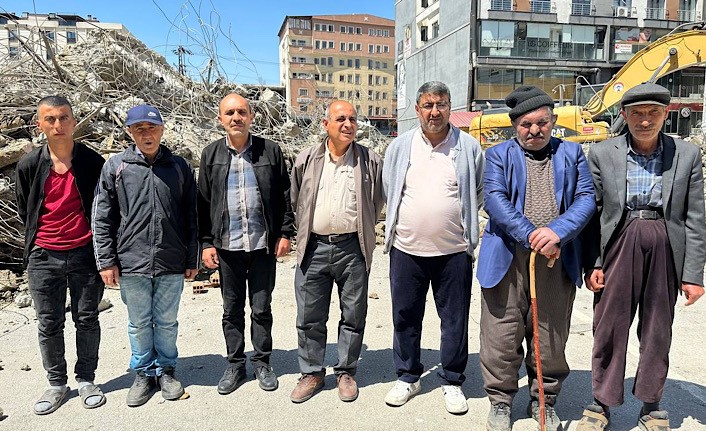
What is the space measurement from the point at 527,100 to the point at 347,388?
2.25 m

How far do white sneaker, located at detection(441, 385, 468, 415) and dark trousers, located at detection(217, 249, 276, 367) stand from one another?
134cm

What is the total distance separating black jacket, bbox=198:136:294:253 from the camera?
3.37m

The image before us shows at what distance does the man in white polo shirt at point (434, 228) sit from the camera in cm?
315

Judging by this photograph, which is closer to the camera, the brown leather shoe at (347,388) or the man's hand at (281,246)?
the brown leather shoe at (347,388)

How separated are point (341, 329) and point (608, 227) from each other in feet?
6.20

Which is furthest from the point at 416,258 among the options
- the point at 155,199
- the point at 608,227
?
the point at 155,199

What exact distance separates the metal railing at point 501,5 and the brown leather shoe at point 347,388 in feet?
110

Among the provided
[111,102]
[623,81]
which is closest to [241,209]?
[111,102]

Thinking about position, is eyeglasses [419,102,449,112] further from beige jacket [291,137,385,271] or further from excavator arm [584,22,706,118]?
excavator arm [584,22,706,118]

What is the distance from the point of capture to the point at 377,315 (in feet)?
16.6

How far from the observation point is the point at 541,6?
32.4m

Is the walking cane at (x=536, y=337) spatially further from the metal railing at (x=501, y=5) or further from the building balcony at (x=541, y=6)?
the building balcony at (x=541, y=6)

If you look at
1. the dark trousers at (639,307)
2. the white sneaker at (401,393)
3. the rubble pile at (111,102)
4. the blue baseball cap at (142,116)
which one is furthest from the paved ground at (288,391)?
the rubble pile at (111,102)

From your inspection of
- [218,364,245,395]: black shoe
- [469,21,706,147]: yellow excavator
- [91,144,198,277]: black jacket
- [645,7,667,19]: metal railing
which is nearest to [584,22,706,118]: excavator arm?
[469,21,706,147]: yellow excavator
